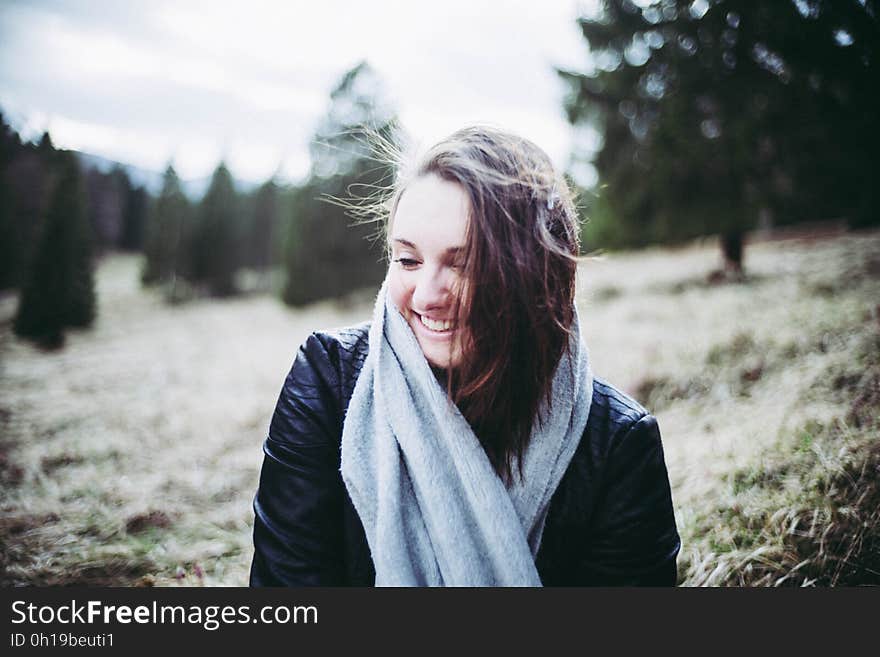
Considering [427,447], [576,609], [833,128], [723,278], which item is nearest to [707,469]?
[576,609]

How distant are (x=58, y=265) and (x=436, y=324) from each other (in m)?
6.31

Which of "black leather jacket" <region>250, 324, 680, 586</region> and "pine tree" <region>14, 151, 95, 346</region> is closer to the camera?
"black leather jacket" <region>250, 324, 680, 586</region>

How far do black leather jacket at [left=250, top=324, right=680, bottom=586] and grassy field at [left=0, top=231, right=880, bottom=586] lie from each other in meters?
0.52

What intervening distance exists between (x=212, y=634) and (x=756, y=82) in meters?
8.43

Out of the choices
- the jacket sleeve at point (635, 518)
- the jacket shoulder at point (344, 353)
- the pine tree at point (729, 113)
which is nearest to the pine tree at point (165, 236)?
the pine tree at point (729, 113)

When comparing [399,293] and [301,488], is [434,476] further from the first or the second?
[399,293]

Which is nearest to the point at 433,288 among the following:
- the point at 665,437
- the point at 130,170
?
→ the point at 665,437

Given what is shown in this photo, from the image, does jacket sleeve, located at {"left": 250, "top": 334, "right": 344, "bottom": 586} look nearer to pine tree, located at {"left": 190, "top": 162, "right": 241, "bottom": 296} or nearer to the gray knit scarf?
the gray knit scarf

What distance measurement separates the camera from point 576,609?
134 cm

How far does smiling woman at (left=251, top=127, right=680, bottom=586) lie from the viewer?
3.85ft

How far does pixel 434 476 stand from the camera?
50.0 inches

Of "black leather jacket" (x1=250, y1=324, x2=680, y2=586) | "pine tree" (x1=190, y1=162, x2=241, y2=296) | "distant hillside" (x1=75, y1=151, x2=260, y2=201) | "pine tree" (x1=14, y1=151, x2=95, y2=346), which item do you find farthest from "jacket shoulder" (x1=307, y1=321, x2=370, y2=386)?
"pine tree" (x1=190, y1=162, x2=241, y2=296)

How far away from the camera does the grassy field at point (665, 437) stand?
79.9 inches

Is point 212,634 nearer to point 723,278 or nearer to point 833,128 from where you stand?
point 833,128
